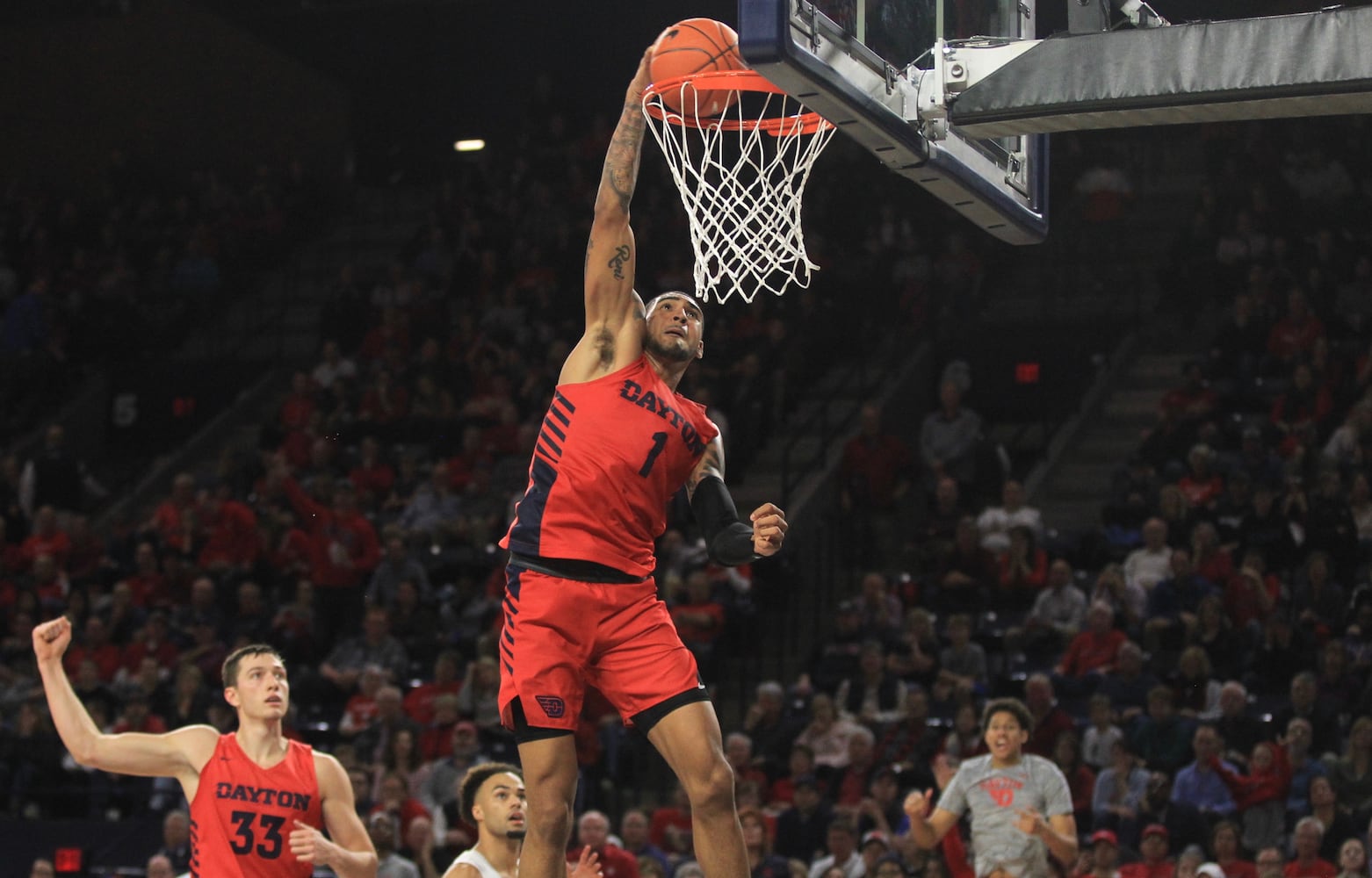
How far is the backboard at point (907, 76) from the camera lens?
6.03 meters

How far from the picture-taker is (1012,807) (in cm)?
853

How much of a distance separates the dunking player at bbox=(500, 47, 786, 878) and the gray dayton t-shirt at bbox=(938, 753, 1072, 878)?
2.73 metres

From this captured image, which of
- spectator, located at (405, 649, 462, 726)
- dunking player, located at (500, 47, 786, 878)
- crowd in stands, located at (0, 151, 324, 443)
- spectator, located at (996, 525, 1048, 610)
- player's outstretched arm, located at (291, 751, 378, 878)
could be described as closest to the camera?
dunking player, located at (500, 47, 786, 878)

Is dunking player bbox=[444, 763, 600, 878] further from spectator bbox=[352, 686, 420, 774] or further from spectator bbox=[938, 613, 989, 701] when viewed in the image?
spectator bbox=[938, 613, 989, 701]

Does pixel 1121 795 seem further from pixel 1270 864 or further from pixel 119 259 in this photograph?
pixel 119 259

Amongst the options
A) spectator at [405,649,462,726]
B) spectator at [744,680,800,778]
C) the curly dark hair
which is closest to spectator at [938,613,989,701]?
spectator at [744,680,800,778]

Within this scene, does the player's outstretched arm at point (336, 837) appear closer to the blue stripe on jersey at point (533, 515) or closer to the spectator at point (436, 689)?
the blue stripe on jersey at point (533, 515)

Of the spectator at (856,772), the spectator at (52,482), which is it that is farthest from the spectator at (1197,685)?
the spectator at (52,482)

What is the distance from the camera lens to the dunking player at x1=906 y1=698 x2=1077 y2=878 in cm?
848

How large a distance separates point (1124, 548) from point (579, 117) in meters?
10.6

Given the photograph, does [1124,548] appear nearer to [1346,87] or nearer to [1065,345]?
[1065,345]

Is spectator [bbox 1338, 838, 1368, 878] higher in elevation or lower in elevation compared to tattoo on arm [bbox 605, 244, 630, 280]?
lower

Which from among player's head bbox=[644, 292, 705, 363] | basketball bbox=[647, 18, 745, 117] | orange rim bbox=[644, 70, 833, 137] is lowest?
player's head bbox=[644, 292, 705, 363]

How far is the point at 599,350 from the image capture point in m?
6.37
